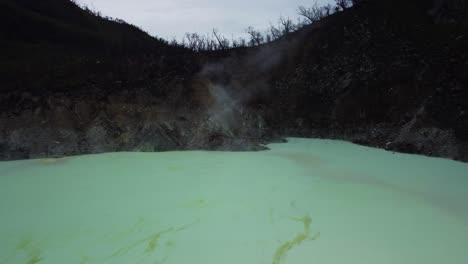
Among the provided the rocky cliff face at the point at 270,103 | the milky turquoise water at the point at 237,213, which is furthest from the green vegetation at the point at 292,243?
the rocky cliff face at the point at 270,103

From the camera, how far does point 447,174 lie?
20.6ft

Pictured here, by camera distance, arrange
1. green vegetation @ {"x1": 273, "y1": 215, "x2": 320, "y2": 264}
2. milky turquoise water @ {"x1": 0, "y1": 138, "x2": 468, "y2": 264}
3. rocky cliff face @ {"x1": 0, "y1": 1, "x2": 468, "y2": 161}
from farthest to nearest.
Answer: rocky cliff face @ {"x1": 0, "y1": 1, "x2": 468, "y2": 161} → milky turquoise water @ {"x1": 0, "y1": 138, "x2": 468, "y2": 264} → green vegetation @ {"x1": 273, "y1": 215, "x2": 320, "y2": 264}

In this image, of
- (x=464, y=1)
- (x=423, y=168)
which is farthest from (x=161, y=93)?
(x=464, y=1)

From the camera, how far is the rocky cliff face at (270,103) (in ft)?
32.0

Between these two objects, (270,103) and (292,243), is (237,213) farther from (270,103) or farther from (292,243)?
(270,103)

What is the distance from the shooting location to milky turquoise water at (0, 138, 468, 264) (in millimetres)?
3135

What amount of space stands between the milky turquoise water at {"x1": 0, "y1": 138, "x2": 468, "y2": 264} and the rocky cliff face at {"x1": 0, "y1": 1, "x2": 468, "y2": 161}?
2.64 m

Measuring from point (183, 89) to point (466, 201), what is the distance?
995cm

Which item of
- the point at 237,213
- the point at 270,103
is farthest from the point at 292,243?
the point at 270,103

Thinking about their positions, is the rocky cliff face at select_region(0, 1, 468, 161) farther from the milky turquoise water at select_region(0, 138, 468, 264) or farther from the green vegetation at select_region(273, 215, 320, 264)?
the green vegetation at select_region(273, 215, 320, 264)

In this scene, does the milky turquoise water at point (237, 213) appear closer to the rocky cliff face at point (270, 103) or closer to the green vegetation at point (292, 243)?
the green vegetation at point (292, 243)

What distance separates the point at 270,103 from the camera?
56.0ft

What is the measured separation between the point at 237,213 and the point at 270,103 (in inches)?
529

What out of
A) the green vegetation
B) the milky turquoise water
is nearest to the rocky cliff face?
the milky turquoise water
